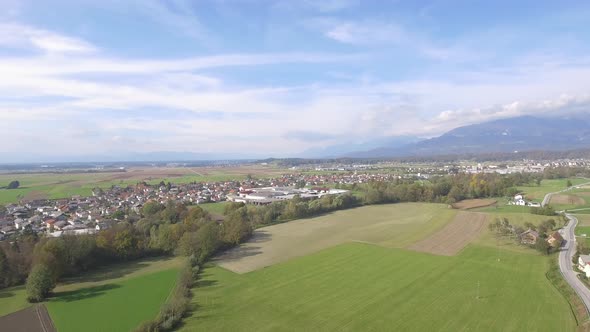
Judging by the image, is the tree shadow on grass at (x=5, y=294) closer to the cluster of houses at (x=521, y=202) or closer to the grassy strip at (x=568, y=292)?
the grassy strip at (x=568, y=292)

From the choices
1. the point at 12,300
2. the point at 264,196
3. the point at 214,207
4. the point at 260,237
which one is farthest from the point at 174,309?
the point at 264,196

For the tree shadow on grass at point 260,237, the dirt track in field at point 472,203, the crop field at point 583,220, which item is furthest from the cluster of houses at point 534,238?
the tree shadow on grass at point 260,237

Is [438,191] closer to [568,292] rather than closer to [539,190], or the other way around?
[539,190]

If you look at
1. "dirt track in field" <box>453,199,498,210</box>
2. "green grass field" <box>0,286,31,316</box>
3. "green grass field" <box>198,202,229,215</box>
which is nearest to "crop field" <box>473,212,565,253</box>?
"dirt track in field" <box>453,199,498,210</box>

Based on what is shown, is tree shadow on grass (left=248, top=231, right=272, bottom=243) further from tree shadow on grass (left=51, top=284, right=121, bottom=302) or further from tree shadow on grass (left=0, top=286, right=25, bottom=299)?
tree shadow on grass (left=0, top=286, right=25, bottom=299)

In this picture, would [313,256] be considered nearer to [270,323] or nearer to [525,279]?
[270,323]

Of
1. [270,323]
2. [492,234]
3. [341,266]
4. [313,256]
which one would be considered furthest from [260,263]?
[492,234]
